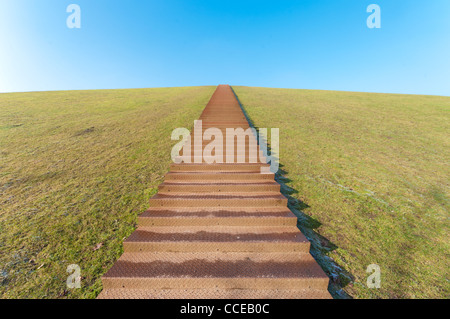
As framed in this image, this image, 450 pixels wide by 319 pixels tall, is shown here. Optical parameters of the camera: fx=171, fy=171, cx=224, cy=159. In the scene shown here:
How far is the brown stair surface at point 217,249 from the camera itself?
7.48 feet

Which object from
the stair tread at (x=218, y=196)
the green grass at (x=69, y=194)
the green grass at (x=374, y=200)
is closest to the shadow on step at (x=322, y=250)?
the green grass at (x=374, y=200)

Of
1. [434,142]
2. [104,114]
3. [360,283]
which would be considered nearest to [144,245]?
[360,283]

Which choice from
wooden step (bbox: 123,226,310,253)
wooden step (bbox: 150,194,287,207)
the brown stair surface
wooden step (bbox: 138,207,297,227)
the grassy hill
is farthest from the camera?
wooden step (bbox: 150,194,287,207)

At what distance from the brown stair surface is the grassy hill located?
400 millimetres

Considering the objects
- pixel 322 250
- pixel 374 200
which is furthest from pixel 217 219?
pixel 374 200

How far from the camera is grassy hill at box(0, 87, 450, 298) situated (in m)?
2.58

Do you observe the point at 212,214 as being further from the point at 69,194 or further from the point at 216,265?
the point at 69,194

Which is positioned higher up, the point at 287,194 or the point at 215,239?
the point at 287,194

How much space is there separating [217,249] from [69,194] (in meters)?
3.93

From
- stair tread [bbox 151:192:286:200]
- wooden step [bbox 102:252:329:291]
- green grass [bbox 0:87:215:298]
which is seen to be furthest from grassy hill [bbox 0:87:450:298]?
stair tread [bbox 151:192:286:200]

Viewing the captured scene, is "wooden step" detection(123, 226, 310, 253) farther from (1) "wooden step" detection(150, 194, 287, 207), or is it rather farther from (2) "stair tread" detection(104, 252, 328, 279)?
(1) "wooden step" detection(150, 194, 287, 207)

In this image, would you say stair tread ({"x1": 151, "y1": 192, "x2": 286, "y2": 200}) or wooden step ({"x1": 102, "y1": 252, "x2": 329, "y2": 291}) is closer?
wooden step ({"x1": 102, "y1": 252, "x2": 329, "y2": 291})

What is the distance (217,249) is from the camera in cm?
274

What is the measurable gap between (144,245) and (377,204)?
5.17 metres
